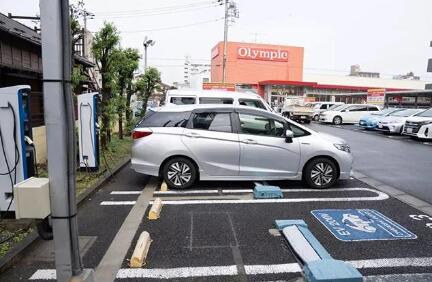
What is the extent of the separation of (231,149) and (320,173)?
1829mm

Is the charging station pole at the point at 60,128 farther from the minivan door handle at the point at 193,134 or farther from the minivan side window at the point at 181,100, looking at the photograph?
the minivan side window at the point at 181,100

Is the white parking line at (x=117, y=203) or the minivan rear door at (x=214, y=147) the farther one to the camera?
the minivan rear door at (x=214, y=147)

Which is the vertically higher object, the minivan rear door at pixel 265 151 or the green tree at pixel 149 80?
the green tree at pixel 149 80

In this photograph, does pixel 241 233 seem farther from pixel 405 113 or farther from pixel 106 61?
pixel 405 113

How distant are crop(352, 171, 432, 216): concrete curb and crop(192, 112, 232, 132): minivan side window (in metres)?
3.35

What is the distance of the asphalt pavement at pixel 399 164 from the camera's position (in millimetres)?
7949

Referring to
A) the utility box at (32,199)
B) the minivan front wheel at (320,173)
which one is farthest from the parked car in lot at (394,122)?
the utility box at (32,199)

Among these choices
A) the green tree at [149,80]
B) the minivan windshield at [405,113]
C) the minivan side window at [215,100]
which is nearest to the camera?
the minivan side window at [215,100]

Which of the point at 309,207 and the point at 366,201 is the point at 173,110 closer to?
the point at 309,207

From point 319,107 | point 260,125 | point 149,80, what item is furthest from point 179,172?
point 319,107

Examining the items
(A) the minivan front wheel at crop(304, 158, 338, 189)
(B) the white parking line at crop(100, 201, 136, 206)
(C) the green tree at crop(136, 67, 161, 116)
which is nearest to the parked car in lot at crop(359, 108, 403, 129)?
(C) the green tree at crop(136, 67, 161, 116)

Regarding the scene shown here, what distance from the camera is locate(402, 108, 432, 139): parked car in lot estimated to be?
1617cm

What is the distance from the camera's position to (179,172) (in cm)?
704

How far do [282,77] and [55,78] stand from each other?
5925 centimetres
